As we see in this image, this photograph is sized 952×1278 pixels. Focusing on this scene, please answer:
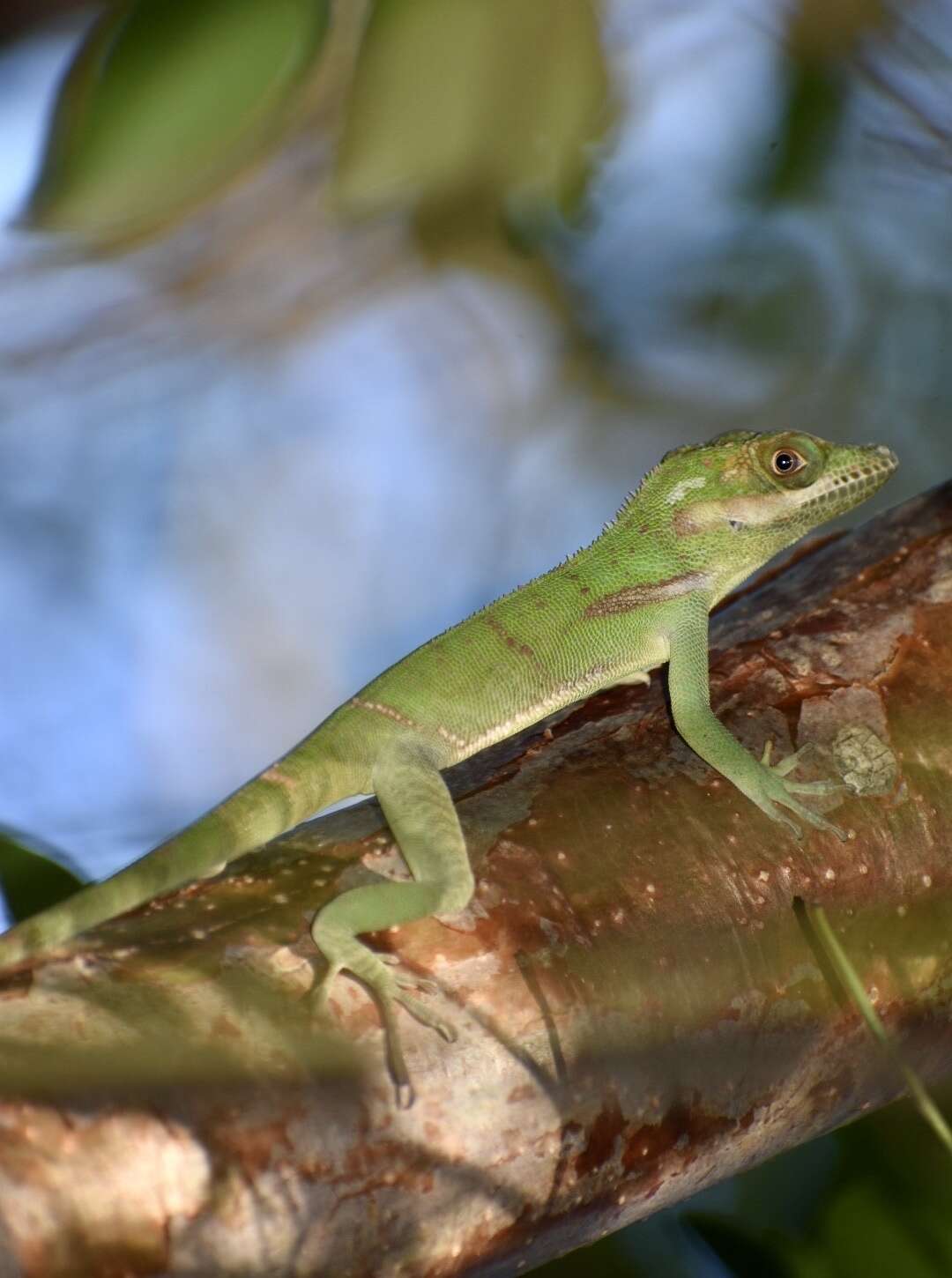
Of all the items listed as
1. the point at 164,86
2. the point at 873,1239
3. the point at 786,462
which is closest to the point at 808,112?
the point at 786,462

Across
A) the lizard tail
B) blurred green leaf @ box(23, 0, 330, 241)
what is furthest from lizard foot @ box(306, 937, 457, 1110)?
blurred green leaf @ box(23, 0, 330, 241)

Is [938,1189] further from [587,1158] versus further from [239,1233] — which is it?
[239,1233]

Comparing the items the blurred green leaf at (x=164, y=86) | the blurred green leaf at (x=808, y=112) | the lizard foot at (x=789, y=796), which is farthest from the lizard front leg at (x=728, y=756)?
the blurred green leaf at (x=808, y=112)

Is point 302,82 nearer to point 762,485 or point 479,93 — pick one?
point 479,93

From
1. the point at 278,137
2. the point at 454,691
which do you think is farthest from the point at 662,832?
the point at 278,137

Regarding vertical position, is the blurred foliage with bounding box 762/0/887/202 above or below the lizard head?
above

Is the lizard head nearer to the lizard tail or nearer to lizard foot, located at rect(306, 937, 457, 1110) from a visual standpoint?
the lizard tail
